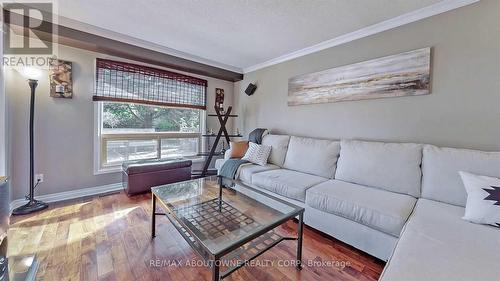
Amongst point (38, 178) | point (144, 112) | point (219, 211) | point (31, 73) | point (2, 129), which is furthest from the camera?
point (144, 112)

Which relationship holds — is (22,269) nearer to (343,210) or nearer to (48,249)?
(48,249)

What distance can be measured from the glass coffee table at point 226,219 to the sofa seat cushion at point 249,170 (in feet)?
1.66

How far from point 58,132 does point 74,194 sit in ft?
2.71

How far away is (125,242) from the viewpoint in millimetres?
1689

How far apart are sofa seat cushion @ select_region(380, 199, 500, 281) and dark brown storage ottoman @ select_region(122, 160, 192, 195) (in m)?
2.78

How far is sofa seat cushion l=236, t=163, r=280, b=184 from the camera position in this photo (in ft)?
8.22

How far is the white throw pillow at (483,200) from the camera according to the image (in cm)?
121

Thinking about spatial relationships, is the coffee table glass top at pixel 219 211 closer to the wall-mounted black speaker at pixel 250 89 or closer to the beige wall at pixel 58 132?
the beige wall at pixel 58 132

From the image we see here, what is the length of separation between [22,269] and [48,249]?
13.8 inches

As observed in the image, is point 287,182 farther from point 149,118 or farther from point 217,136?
point 149,118

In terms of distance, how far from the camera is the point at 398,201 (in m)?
1.57

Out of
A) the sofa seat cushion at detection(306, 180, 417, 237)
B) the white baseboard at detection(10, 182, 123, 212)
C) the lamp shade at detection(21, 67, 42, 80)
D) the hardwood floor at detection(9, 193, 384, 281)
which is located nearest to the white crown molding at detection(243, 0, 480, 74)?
the sofa seat cushion at detection(306, 180, 417, 237)

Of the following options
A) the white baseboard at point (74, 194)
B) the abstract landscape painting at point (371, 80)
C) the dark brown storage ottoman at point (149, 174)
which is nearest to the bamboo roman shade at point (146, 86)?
the dark brown storage ottoman at point (149, 174)

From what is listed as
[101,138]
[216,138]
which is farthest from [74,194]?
[216,138]
